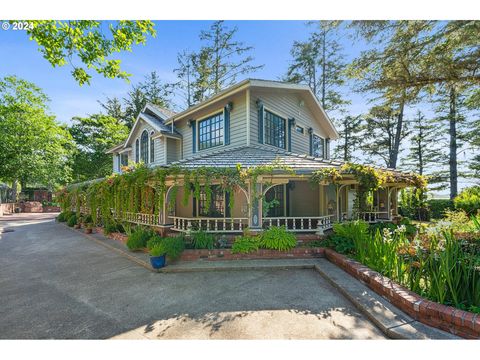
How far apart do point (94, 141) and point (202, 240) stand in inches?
1049

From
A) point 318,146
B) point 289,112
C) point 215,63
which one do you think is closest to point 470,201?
point 318,146

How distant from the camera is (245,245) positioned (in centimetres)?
654

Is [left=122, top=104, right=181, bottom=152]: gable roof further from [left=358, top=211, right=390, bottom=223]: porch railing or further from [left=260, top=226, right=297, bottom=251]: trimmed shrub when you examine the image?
[left=358, top=211, right=390, bottom=223]: porch railing

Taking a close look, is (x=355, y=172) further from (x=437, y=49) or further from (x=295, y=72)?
(x=295, y=72)

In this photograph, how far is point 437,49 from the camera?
6902mm

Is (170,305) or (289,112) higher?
(289,112)

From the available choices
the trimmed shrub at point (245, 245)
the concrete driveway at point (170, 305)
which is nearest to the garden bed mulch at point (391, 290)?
the trimmed shrub at point (245, 245)

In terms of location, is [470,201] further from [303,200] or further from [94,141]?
[94,141]

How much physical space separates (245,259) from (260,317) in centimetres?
290

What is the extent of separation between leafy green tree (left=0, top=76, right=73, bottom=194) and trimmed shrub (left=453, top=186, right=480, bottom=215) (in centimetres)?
3367

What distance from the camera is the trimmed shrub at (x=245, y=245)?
6488mm

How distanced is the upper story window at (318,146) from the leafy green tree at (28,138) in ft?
84.7

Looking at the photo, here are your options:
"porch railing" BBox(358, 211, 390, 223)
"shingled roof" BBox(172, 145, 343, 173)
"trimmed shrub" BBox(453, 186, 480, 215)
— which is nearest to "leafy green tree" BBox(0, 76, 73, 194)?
"shingled roof" BBox(172, 145, 343, 173)
